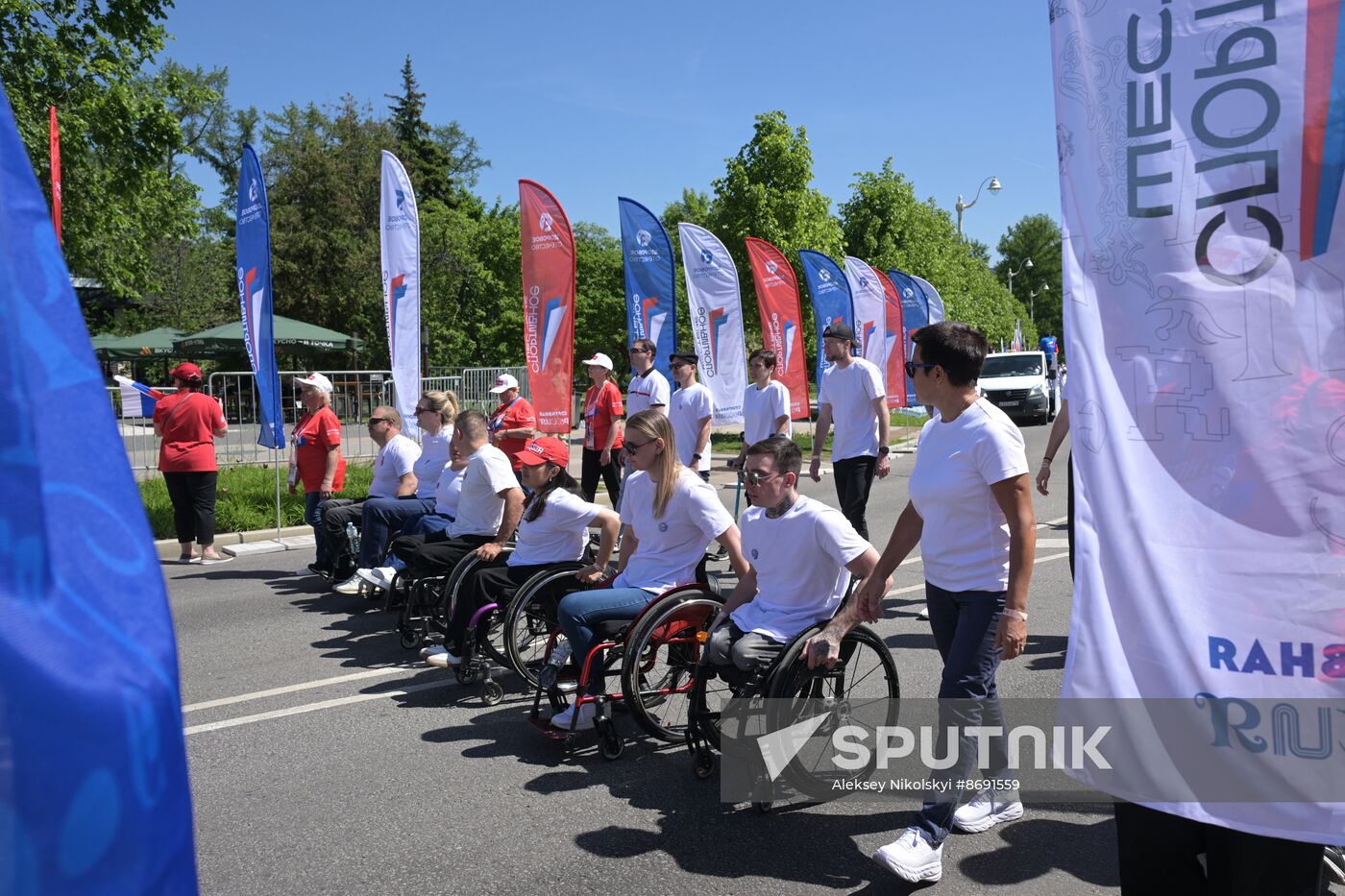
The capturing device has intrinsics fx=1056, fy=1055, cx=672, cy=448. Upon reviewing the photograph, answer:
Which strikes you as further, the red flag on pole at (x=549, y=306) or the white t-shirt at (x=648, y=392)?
the red flag on pole at (x=549, y=306)

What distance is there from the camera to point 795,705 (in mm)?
4027

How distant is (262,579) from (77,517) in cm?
916

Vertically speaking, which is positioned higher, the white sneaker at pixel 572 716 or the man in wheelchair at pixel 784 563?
the man in wheelchair at pixel 784 563

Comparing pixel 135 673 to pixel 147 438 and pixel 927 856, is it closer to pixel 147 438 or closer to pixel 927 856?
pixel 927 856

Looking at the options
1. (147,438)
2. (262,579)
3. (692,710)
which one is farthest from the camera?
(147,438)

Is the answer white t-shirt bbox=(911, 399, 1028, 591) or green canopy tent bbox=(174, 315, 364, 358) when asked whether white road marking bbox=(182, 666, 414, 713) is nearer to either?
white t-shirt bbox=(911, 399, 1028, 591)

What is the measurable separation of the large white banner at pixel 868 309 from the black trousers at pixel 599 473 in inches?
388

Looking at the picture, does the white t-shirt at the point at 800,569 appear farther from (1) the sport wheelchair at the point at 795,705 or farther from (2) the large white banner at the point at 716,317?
(2) the large white banner at the point at 716,317

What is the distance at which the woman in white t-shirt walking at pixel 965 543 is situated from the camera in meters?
3.42

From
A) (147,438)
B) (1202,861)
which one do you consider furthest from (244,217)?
(1202,861)

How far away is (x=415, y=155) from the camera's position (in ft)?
170

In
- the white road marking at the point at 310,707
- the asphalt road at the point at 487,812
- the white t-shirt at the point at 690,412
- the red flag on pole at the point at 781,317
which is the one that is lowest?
the asphalt road at the point at 487,812

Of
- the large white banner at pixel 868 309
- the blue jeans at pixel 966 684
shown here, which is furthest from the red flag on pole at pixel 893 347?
the blue jeans at pixel 966 684

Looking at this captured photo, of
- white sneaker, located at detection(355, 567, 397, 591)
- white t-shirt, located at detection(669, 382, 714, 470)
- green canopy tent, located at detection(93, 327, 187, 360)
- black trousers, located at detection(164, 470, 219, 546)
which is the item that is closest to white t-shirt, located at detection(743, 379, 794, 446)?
white t-shirt, located at detection(669, 382, 714, 470)
